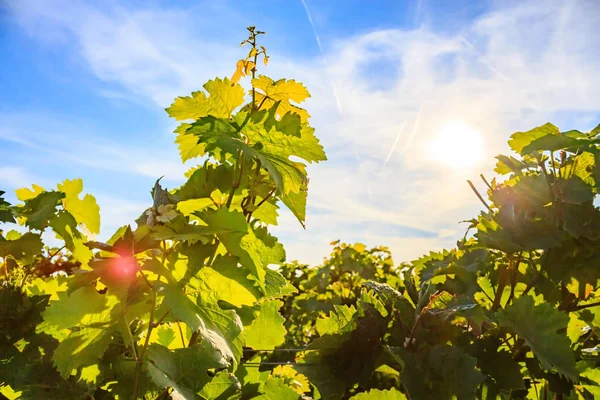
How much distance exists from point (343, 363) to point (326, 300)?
14.7 feet

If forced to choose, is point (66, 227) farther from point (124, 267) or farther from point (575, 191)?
point (575, 191)

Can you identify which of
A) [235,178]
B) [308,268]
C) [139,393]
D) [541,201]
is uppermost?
[308,268]

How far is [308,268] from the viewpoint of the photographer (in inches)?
311

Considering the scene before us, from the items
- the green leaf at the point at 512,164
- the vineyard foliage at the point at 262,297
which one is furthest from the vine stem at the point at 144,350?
the green leaf at the point at 512,164

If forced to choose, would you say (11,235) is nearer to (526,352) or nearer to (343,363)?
(343,363)

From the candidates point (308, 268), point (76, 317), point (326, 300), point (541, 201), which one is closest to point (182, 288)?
point (76, 317)

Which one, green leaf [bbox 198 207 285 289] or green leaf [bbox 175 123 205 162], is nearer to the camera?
green leaf [bbox 198 207 285 289]

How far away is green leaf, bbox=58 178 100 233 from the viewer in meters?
2.02

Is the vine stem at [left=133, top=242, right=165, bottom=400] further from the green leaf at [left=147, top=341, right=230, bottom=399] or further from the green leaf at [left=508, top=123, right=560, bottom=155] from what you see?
the green leaf at [left=508, top=123, right=560, bottom=155]

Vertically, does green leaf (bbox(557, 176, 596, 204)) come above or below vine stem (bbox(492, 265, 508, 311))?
above

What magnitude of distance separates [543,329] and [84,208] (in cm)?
160

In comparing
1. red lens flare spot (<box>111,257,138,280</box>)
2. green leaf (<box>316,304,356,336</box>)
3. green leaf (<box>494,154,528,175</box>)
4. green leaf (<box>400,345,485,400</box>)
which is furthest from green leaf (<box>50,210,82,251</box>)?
green leaf (<box>494,154,528,175</box>)

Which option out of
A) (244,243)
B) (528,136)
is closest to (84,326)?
(244,243)

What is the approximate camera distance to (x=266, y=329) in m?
1.49
